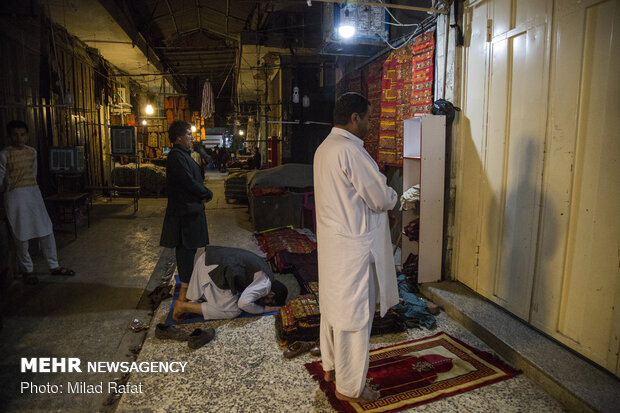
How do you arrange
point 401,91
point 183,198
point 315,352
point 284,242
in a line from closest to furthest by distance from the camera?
point 315,352 < point 183,198 < point 401,91 < point 284,242

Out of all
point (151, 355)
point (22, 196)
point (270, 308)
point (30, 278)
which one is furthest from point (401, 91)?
point (30, 278)

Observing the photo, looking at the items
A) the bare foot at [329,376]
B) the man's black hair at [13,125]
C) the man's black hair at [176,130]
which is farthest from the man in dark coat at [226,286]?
the man's black hair at [13,125]

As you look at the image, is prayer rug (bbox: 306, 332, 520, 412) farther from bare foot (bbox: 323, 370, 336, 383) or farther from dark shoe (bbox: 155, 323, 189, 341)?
dark shoe (bbox: 155, 323, 189, 341)

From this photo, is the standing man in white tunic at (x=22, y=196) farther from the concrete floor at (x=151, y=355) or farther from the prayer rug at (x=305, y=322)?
the prayer rug at (x=305, y=322)

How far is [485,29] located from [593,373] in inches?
133

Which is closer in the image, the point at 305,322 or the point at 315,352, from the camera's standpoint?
the point at 315,352

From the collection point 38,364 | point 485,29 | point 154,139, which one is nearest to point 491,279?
point 485,29

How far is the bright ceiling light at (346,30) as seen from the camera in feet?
18.7

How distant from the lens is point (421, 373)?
120 inches

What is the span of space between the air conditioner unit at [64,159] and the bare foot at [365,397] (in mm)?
8616

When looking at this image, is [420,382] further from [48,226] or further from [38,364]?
[48,226]

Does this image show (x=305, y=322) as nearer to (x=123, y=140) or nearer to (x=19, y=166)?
(x=19, y=166)

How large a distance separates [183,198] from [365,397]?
9.06ft
